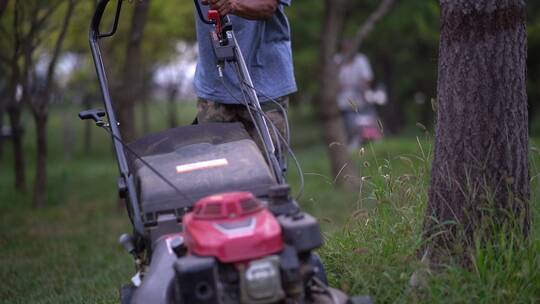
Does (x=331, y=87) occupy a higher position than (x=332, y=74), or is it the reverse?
(x=332, y=74)

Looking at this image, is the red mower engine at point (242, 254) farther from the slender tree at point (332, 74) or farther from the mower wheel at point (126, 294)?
the slender tree at point (332, 74)

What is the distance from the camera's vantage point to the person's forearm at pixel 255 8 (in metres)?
3.65

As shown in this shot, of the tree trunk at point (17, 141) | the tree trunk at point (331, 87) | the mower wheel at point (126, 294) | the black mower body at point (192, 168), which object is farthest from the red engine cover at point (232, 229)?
the tree trunk at point (17, 141)

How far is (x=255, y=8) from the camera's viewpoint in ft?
12.2

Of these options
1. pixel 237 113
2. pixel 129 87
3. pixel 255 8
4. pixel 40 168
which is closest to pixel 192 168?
pixel 255 8

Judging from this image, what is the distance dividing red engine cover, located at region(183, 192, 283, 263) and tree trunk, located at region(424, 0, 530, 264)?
0.96 m

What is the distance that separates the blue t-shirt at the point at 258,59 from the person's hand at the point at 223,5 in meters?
0.45

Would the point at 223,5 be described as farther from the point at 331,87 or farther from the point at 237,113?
the point at 331,87

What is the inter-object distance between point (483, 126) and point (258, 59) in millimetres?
1205

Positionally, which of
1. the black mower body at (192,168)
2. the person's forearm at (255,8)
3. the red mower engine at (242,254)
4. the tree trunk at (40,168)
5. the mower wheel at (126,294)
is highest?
the person's forearm at (255,8)

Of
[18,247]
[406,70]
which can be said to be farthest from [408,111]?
[18,247]

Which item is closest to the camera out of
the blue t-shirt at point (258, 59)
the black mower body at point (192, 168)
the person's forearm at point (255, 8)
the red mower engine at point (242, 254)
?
the red mower engine at point (242, 254)

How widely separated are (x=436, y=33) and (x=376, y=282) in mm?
11793

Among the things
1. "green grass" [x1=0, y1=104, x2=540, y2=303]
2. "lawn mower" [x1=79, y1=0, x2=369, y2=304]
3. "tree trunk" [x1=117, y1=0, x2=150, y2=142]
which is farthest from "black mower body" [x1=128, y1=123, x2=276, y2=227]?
"tree trunk" [x1=117, y1=0, x2=150, y2=142]
